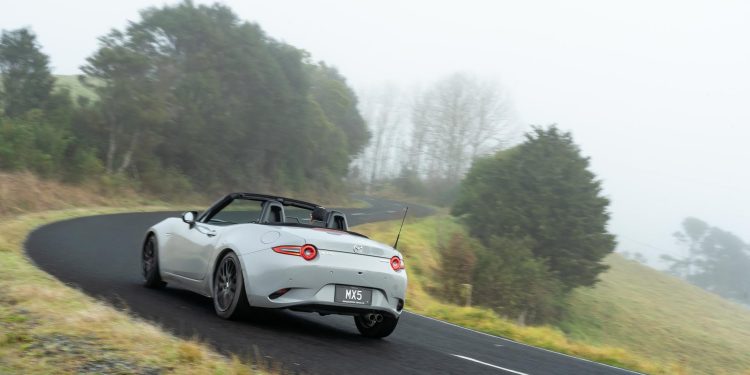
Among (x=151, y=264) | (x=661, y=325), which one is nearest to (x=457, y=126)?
(x=661, y=325)

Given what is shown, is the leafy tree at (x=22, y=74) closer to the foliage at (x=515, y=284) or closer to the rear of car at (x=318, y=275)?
the foliage at (x=515, y=284)

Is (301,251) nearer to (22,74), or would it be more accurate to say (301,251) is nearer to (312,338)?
(312,338)

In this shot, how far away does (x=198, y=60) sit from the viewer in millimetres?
42656

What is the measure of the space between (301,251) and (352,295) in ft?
2.21

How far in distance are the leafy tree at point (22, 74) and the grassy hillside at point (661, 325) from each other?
3006cm

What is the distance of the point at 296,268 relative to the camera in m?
6.58

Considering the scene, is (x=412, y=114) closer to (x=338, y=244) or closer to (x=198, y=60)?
(x=198, y=60)

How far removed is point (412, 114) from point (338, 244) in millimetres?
84387

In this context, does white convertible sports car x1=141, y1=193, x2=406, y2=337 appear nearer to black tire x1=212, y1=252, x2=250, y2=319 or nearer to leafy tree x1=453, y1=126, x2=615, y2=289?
black tire x1=212, y1=252, x2=250, y2=319

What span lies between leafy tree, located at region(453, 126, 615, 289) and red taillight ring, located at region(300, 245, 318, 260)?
3300cm

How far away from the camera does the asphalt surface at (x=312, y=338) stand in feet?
20.0

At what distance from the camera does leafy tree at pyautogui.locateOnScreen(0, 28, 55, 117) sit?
34469 mm

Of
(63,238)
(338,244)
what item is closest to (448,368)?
(338,244)

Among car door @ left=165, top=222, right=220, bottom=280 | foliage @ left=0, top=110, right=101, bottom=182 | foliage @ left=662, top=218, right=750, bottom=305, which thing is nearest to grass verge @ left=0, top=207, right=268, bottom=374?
car door @ left=165, top=222, right=220, bottom=280
